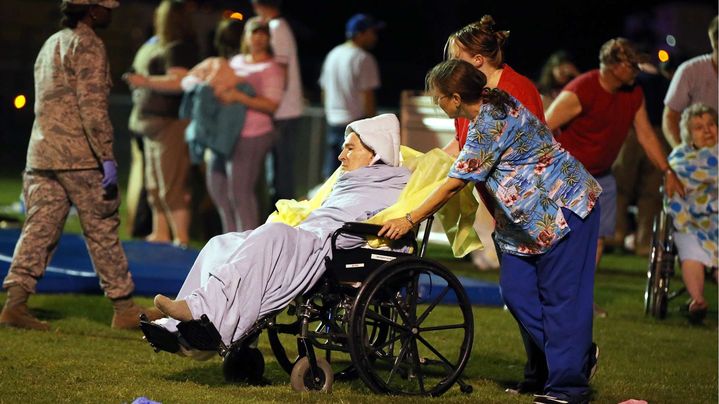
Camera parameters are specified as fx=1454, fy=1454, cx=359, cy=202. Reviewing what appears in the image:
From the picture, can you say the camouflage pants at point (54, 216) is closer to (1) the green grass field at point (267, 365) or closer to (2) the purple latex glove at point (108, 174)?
(2) the purple latex glove at point (108, 174)

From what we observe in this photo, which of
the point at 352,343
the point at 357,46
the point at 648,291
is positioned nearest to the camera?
the point at 352,343

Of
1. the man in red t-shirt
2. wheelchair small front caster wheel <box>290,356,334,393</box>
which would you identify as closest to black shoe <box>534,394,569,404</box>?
wheelchair small front caster wheel <box>290,356,334,393</box>

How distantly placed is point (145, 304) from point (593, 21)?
22.4 metres

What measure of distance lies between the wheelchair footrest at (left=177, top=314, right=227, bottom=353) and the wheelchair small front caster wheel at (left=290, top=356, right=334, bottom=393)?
41cm

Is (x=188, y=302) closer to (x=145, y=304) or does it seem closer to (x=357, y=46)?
(x=145, y=304)

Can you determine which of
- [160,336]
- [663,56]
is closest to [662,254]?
[160,336]

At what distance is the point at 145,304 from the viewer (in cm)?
916

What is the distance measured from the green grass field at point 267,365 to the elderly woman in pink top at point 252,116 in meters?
2.25

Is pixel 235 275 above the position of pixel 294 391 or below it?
above

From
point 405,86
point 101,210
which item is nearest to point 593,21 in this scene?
point 405,86

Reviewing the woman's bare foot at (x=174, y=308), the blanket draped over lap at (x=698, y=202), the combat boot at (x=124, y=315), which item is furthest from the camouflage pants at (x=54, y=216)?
the blanket draped over lap at (x=698, y=202)

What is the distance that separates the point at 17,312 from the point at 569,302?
128 inches

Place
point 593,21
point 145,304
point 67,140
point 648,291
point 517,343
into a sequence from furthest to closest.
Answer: point 593,21
point 648,291
point 145,304
point 517,343
point 67,140

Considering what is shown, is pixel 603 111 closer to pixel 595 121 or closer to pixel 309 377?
pixel 595 121
